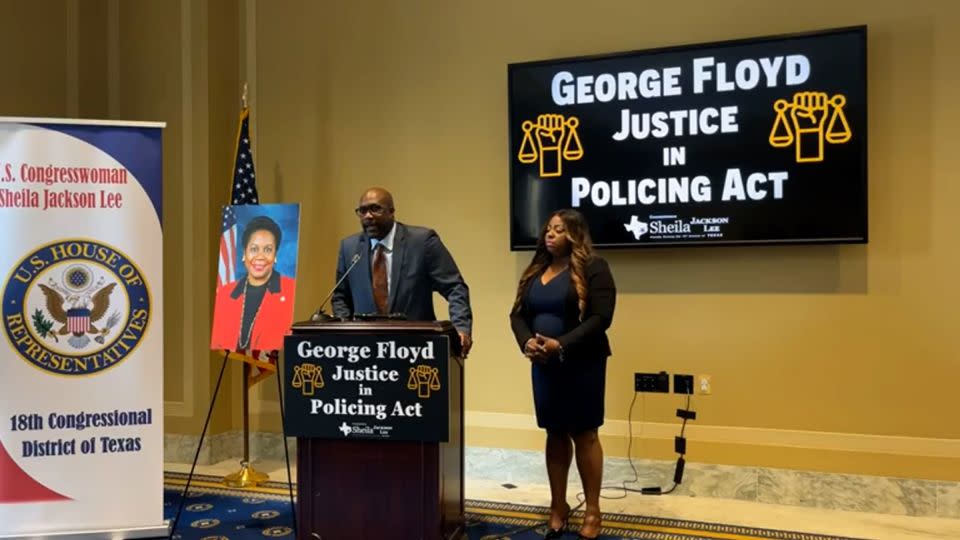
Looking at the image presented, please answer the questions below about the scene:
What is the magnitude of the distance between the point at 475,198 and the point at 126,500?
94.7 inches

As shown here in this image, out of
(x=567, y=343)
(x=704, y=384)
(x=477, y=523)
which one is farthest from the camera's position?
(x=704, y=384)

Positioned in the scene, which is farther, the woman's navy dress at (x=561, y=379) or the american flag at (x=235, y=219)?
the american flag at (x=235, y=219)

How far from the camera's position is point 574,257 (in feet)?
10.7

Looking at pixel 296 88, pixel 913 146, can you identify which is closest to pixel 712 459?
pixel 913 146

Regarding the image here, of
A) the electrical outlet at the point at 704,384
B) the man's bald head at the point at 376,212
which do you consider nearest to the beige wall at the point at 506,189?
the electrical outlet at the point at 704,384

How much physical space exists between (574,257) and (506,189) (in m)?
Result: 1.25

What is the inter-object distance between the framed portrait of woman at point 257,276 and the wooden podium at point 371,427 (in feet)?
3.29

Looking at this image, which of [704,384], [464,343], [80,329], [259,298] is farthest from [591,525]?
[80,329]

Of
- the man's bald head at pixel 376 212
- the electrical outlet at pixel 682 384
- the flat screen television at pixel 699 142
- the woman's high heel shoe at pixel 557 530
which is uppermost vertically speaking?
the flat screen television at pixel 699 142

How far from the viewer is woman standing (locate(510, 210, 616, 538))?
10.4ft

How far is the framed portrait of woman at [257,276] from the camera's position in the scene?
3803 mm

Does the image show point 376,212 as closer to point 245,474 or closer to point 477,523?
point 477,523

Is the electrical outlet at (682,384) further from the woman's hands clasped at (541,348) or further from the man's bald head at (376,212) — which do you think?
the man's bald head at (376,212)

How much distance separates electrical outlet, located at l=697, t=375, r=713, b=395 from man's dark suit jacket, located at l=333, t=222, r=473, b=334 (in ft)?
4.76
